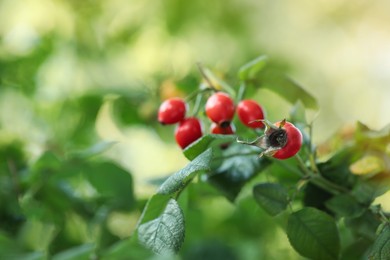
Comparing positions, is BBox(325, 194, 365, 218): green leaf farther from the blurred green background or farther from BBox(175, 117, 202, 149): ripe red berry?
the blurred green background

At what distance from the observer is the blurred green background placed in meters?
1.15

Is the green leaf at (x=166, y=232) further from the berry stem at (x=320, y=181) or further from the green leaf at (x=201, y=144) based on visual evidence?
the berry stem at (x=320, y=181)

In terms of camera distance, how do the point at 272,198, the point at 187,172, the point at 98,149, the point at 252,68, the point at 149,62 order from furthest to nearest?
the point at 149,62 → the point at 98,149 → the point at 252,68 → the point at 272,198 → the point at 187,172

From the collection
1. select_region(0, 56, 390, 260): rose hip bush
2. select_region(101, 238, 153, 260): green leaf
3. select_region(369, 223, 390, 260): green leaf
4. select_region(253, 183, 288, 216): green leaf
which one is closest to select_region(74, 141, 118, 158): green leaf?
select_region(0, 56, 390, 260): rose hip bush

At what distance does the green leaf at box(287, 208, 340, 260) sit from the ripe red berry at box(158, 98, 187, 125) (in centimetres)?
18

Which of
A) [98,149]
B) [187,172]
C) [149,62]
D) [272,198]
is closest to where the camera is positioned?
[187,172]

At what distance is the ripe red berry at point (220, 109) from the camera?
0.62 meters

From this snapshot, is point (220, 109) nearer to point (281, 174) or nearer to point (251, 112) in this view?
point (251, 112)

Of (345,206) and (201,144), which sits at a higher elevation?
(201,144)

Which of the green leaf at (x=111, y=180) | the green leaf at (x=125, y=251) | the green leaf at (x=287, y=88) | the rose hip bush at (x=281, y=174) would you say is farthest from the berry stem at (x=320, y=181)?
the green leaf at (x=111, y=180)

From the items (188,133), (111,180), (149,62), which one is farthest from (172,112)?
(149,62)

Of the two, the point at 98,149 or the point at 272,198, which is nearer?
the point at 272,198

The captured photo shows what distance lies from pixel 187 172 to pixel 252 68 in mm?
260

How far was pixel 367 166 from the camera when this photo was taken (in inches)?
25.1
